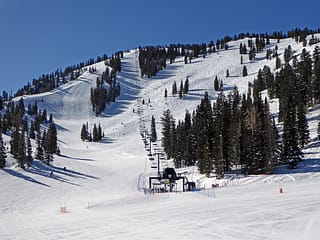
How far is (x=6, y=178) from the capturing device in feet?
201

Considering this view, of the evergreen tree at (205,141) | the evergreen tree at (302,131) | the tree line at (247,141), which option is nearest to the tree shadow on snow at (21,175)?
the evergreen tree at (205,141)

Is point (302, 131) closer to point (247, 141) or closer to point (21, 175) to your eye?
point (247, 141)

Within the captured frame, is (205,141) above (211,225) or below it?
above

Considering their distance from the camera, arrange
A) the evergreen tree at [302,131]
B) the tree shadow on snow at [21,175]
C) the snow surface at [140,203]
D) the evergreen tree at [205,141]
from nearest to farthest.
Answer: the snow surface at [140,203]
the evergreen tree at [205,141]
the tree shadow on snow at [21,175]
the evergreen tree at [302,131]

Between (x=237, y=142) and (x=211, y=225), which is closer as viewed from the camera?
(x=211, y=225)

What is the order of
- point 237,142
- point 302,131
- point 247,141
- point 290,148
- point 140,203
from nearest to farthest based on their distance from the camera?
point 140,203 < point 290,148 < point 247,141 < point 237,142 < point 302,131

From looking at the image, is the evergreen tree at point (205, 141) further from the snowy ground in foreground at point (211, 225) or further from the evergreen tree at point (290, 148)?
the snowy ground in foreground at point (211, 225)

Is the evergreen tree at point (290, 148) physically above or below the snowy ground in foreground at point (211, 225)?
above

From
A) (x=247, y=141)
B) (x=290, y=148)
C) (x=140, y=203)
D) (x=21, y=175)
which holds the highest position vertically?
(x=247, y=141)

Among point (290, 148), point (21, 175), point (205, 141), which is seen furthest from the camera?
point (21, 175)

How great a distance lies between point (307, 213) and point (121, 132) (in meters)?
139

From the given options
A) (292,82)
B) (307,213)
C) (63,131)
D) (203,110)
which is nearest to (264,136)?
(203,110)

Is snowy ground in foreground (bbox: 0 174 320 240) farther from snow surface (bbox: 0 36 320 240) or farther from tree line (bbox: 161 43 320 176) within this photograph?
tree line (bbox: 161 43 320 176)

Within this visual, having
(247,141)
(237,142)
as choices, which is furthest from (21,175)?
(247,141)
